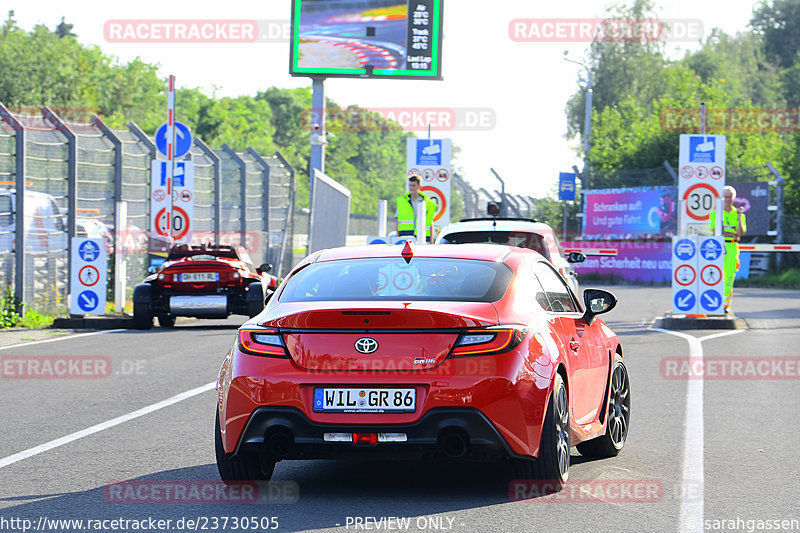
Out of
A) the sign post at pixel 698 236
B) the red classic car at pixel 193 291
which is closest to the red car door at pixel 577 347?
the red classic car at pixel 193 291

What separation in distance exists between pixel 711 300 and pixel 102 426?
497 inches

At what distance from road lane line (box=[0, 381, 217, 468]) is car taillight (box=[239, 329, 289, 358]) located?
1.98 meters

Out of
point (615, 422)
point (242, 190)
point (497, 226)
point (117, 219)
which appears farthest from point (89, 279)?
point (615, 422)

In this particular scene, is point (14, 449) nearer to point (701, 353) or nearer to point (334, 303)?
point (334, 303)

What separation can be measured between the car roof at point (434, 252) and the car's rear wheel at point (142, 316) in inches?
448

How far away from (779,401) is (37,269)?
1238 cm

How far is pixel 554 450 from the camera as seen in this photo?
22.0ft

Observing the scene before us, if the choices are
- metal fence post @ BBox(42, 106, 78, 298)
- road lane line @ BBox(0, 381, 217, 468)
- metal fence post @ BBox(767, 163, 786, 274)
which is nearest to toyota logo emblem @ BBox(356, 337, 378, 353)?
road lane line @ BBox(0, 381, 217, 468)

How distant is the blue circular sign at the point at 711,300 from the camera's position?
789 inches

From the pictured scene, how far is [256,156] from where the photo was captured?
32875 mm

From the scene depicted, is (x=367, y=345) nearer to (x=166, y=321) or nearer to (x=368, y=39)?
(x=166, y=321)

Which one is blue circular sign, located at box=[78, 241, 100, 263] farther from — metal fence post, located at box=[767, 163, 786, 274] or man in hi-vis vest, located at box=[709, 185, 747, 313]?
metal fence post, located at box=[767, 163, 786, 274]

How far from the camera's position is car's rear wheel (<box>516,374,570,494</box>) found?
262 inches

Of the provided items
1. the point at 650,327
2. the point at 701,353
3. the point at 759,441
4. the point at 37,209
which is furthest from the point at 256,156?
the point at 759,441
